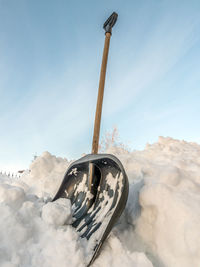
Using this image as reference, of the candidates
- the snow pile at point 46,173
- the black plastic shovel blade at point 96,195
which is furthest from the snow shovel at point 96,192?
the snow pile at point 46,173

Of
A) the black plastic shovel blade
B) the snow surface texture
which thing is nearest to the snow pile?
the black plastic shovel blade

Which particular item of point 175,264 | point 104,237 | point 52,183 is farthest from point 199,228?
point 52,183

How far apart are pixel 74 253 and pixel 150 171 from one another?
3.65 ft

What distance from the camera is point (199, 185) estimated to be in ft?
5.45

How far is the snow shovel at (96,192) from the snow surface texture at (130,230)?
0.32 feet

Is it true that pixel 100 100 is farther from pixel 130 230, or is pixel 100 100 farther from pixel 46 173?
pixel 46 173

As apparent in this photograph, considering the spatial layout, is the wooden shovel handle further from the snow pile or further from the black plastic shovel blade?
the snow pile

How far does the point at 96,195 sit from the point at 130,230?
16.3 inches

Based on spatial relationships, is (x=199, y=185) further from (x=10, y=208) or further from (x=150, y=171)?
(x=10, y=208)

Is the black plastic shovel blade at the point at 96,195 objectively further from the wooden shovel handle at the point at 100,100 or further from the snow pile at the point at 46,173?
the snow pile at the point at 46,173

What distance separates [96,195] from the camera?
5.68ft

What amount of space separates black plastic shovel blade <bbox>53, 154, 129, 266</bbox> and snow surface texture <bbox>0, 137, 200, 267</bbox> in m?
0.09

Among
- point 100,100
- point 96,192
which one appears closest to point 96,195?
point 96,192

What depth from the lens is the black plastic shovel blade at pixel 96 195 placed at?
1.29 meters
